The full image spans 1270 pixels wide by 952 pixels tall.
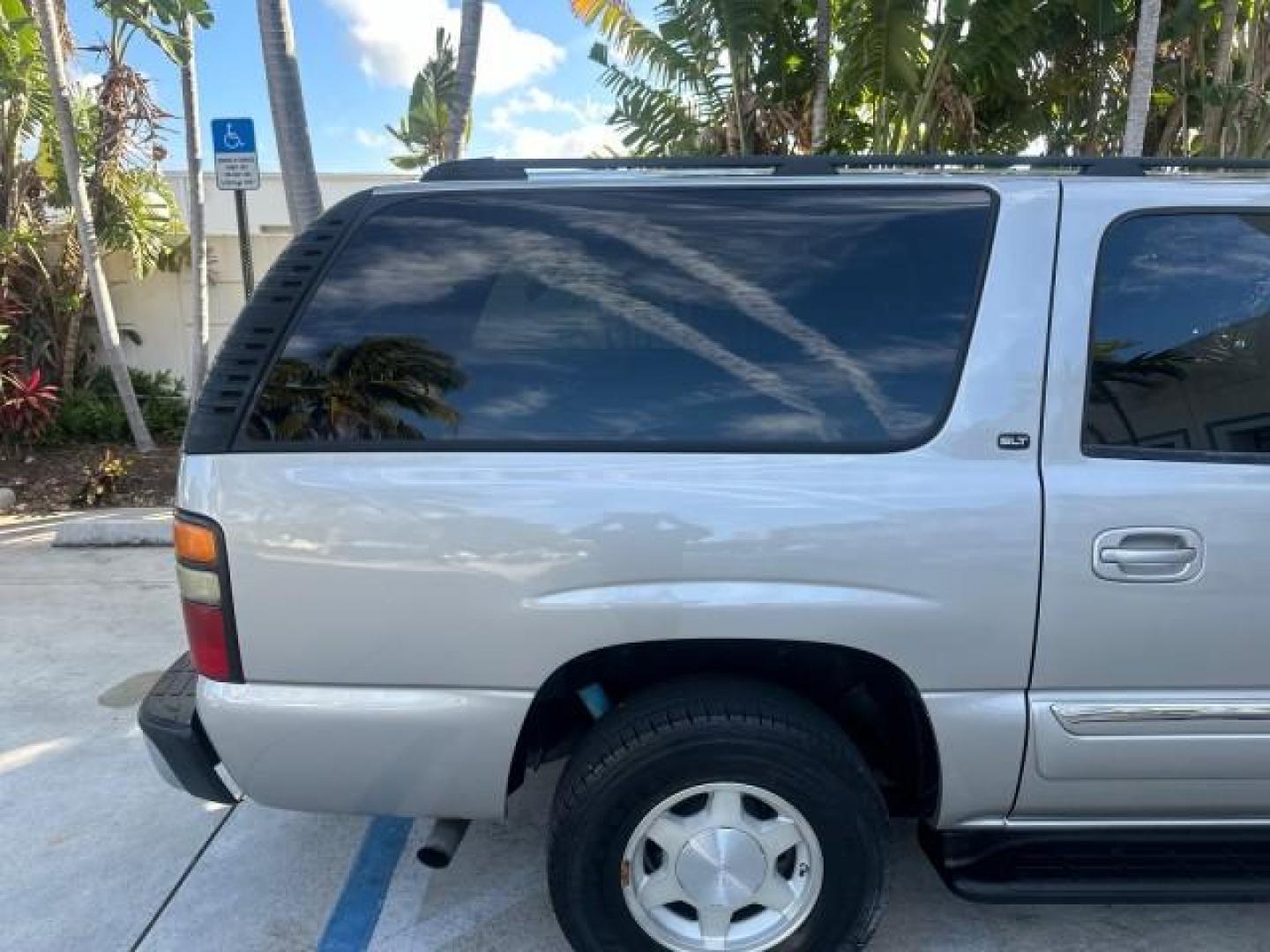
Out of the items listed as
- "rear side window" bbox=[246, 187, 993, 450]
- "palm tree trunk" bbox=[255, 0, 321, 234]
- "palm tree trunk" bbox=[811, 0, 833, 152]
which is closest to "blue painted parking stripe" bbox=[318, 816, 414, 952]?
"rear side window" bbox=[246, 187, 993, 450]

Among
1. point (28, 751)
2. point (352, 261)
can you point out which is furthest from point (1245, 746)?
point (28, 751)

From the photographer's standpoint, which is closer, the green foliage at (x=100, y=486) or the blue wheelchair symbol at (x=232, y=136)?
the blue wheelchair symbol at (x=232, y=136)

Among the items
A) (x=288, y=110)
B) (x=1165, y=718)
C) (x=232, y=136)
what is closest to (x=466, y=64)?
(x=288, y=110)

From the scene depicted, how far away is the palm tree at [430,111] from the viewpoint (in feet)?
26.2

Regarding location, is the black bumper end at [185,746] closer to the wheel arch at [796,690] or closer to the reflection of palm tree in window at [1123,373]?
the wheel arch at [796,690]

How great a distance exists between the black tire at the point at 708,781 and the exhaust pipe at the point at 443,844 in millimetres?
281

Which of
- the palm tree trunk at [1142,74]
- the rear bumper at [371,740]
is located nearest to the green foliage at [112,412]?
the rear bumper at [371,740]

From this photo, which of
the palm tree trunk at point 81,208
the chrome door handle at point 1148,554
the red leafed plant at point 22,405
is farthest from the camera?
the red leafed plant at point 22,405

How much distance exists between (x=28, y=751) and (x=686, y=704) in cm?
291

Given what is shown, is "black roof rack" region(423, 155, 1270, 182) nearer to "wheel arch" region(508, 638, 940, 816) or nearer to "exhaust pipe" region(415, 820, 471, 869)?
"wheel arch" region(508, 638, 940, 816)

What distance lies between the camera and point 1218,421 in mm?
2084

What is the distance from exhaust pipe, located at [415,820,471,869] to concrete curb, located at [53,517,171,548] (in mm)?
4862

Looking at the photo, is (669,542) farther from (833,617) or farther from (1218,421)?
(1218,421)

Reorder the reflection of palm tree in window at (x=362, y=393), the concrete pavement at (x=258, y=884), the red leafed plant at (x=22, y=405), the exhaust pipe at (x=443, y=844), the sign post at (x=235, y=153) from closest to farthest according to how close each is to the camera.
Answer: the reflection of palm tree in window at (x=362, y=393) → the exhaust pipe at (x=443, y=844) → the concrete pavement at (x=258, y=884) → the sign post at (x=235, y=153) → the red leafed plant at (x=22, y=405)
